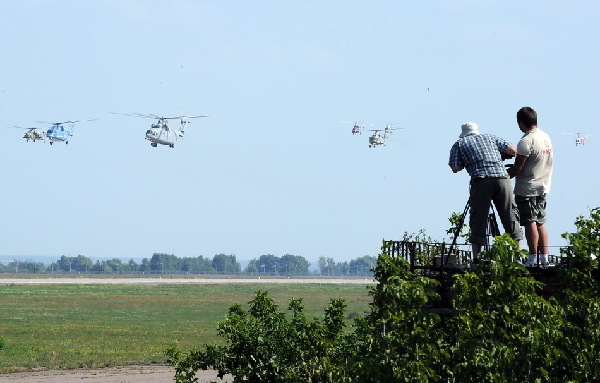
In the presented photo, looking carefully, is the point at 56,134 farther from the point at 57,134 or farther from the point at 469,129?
the point at 469,129

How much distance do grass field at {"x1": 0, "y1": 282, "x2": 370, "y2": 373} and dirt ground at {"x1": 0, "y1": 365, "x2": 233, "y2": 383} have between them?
1389mm

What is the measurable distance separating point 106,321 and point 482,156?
56.3 m

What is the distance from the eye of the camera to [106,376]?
1622 inches

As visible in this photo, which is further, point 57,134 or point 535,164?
point 57,134

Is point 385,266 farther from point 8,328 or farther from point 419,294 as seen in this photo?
point 8,328

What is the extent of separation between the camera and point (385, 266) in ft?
48.8

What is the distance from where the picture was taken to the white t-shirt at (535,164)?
15.1 meters

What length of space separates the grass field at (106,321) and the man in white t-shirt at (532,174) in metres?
31.7


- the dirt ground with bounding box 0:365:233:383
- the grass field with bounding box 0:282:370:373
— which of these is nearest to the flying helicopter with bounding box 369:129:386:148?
the grass field with bounding box 0:282:370:373

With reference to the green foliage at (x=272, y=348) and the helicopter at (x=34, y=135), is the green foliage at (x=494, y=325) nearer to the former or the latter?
the green foliage at (x=272, y=348)

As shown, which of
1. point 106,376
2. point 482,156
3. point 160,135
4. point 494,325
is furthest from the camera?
point 160,135

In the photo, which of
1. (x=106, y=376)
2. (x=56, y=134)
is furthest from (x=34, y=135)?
(x=106, y=376)

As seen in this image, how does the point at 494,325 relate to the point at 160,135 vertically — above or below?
below

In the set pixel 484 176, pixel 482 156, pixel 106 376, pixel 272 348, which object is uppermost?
pixel 482 156
